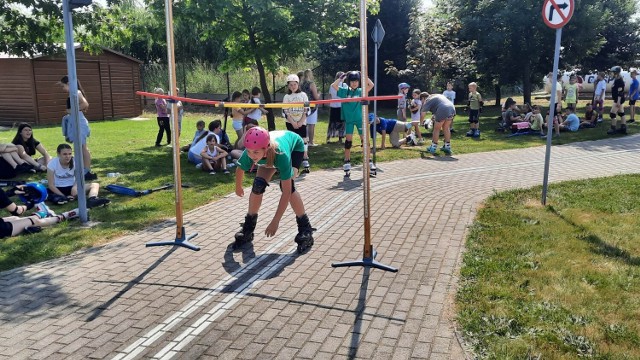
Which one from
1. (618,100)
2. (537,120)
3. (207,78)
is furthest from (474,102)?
(207,78)

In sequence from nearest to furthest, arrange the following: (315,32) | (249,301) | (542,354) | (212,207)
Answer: (542,354) < (249,301) < (212,207) < (315,32)

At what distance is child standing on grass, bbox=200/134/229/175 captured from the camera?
39.4 feet

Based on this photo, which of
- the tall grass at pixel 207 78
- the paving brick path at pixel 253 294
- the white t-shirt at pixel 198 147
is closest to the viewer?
the paving brick path at pixel 253 294

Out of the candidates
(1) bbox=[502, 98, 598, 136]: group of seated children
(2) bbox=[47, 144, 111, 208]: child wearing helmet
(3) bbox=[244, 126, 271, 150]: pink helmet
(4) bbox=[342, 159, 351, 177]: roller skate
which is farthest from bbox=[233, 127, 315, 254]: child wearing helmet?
(1) bbox=[502, 98, 598, 136]: group of seated children

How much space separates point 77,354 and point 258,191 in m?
2.86

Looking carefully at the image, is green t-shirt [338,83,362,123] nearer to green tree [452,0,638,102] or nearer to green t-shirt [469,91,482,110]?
green t-shirt [469,91,482,110]

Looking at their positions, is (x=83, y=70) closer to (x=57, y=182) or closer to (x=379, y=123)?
Answer: (x=379, y=123)

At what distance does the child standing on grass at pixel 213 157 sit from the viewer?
12023 mm

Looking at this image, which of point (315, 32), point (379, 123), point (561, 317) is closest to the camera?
point (561, 317)

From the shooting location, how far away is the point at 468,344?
451 centimetres

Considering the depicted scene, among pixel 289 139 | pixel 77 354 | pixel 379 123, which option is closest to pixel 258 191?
pixel 289 139

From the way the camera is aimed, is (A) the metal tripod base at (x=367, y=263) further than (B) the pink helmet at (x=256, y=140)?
Answer: Yes

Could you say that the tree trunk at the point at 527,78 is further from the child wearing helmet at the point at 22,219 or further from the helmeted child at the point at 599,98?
the child wearing helmet at the point at 22,219

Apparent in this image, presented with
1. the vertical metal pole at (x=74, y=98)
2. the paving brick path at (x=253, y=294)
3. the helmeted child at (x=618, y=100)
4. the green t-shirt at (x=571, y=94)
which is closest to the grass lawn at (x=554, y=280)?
the paving brick path at (x=253, y=294)
